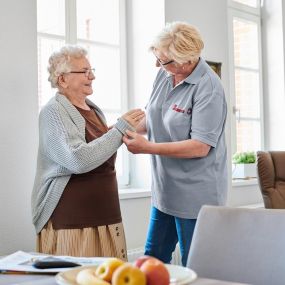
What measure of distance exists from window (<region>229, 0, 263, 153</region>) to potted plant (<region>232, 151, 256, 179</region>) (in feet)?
0.41

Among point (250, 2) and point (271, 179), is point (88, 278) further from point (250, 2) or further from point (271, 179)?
point (250, 2)

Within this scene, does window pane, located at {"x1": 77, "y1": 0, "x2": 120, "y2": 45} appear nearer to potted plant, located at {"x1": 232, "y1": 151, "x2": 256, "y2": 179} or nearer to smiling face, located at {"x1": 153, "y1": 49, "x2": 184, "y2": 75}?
smiling face, located at {"x1": 153, "y1": 49, "x2": 184, "y2": 75}

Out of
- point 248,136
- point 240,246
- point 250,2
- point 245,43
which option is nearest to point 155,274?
point 240,246

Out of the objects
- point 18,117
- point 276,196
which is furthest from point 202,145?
point 276,196

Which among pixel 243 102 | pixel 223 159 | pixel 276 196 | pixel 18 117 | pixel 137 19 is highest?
pixel 137 19

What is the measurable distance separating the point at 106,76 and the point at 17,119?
106cm

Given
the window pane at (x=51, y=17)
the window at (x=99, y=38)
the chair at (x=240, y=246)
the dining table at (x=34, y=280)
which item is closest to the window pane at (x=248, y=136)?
the window at (x=99, y=38)

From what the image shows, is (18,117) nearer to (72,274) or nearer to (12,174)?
(12,174)

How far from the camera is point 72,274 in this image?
0.96m

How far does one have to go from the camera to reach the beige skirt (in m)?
2.03

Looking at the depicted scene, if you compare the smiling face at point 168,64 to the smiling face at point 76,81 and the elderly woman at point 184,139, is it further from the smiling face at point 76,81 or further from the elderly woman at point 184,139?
the smiling face at point 76,81

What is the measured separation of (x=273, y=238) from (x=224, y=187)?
3.27 feet

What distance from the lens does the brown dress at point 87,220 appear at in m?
2.04

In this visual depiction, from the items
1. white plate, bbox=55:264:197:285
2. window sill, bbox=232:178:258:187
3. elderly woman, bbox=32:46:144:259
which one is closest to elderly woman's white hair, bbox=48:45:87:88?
elderly woman, bbox=32:46:144:259
